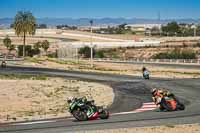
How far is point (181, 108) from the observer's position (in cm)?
2923

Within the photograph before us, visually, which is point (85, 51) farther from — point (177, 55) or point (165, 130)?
point (165, 130)

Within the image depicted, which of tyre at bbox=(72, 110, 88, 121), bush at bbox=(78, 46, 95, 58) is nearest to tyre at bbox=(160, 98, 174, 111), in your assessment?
tyre at bbox=(72, 110, 88, 121)

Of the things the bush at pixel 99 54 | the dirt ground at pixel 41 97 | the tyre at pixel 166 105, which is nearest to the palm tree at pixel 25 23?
the bush at pixel 99 54

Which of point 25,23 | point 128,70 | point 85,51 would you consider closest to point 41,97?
point 128,70

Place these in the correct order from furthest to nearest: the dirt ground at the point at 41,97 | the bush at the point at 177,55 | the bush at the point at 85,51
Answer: the bush at the point at 85,51 → the bush at the point at 177,55 → the dirt ground at the point at 41,97

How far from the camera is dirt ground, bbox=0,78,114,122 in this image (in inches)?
1180

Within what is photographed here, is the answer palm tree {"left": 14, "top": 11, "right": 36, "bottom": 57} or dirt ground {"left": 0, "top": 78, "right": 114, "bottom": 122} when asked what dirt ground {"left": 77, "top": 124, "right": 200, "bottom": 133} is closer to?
dirt ground {"left": 0, "top": 78, "right": 114, "bottom": 122}

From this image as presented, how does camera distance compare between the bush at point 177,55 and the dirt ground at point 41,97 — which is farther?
the bush at point 177,55

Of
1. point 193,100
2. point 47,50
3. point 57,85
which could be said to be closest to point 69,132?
point 193,100

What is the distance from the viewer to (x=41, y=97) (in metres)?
38.9

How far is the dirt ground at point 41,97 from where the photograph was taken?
30.0 m

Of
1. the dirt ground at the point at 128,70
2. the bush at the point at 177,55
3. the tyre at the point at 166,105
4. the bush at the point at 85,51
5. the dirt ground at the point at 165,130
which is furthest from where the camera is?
the bush at the point at 85,51

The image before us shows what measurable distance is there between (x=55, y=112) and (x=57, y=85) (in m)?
17.9

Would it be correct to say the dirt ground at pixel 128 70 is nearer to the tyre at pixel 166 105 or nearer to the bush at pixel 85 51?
the tyre at pixel 166 105
